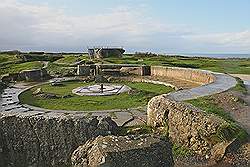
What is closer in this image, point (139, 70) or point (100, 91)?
point (100, 91)

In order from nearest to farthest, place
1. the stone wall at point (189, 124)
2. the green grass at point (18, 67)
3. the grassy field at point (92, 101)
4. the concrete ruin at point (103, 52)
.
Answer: the stone wall at point (189, 124) < the grassy field at point (92, 101) < the green grass at point (18, 67) < the concrete ruin at point (103, 52)

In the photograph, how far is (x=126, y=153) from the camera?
5.71 meters

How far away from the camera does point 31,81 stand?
21.9m

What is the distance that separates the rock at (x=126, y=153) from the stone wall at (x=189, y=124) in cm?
194

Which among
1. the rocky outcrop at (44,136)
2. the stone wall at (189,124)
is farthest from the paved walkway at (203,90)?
the rocky outcrop at (44,136)

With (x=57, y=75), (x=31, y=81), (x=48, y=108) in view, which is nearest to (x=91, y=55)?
(x=57, y=75)

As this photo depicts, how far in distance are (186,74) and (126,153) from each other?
48.0 ft

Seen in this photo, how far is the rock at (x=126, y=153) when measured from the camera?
5.59 m

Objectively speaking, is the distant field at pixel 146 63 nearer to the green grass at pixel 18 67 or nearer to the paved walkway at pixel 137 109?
the green grass at pixel 18 67

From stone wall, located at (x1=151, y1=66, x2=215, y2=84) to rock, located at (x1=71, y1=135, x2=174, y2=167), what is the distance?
10.6 metres

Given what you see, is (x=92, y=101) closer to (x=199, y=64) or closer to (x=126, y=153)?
(x=126, y=153)

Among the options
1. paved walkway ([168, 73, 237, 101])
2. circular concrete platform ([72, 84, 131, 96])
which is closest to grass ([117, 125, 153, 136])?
paved walkway ([168, 73, 237, 101])

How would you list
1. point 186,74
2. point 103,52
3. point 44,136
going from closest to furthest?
point 44,136, point 186,74, point 103,52

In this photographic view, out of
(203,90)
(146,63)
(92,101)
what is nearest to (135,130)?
(203,90)
